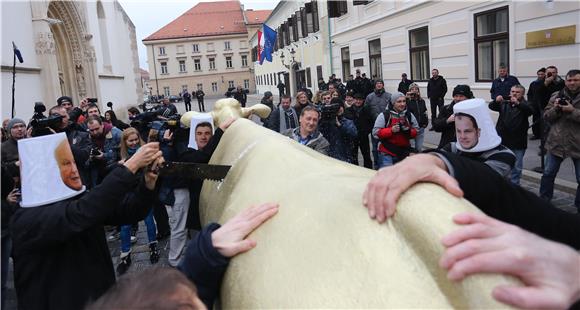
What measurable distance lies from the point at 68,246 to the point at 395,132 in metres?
4.75

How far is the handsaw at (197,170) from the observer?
231cm

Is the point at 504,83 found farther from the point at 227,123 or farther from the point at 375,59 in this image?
the point at 375,59

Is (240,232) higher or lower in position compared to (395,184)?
lower

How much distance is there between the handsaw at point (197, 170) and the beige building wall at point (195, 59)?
6333 centimetres

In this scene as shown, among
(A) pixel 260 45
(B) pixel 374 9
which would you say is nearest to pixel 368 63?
(B) pixel 374 9

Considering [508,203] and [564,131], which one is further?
[564,131]

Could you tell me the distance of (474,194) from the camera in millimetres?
1288

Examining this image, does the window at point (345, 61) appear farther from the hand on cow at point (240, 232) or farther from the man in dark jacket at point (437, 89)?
the hand on cow at point (240, 232)

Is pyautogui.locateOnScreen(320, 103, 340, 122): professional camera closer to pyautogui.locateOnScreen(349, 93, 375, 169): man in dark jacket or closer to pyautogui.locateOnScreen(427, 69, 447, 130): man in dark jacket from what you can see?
pyautogui.locateOnScreen(349, 93, 375, 169): man in dark jacket

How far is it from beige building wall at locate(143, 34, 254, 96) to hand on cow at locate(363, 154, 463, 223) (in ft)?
212

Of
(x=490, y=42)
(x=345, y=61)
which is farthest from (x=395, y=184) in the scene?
(x=345, y=61)

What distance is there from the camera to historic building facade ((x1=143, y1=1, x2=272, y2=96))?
64.2 meters

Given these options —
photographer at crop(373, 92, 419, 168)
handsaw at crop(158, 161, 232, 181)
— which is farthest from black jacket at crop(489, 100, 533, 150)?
handsaw at crop(158, 161, 232, 181)

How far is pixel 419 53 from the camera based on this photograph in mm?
14477
